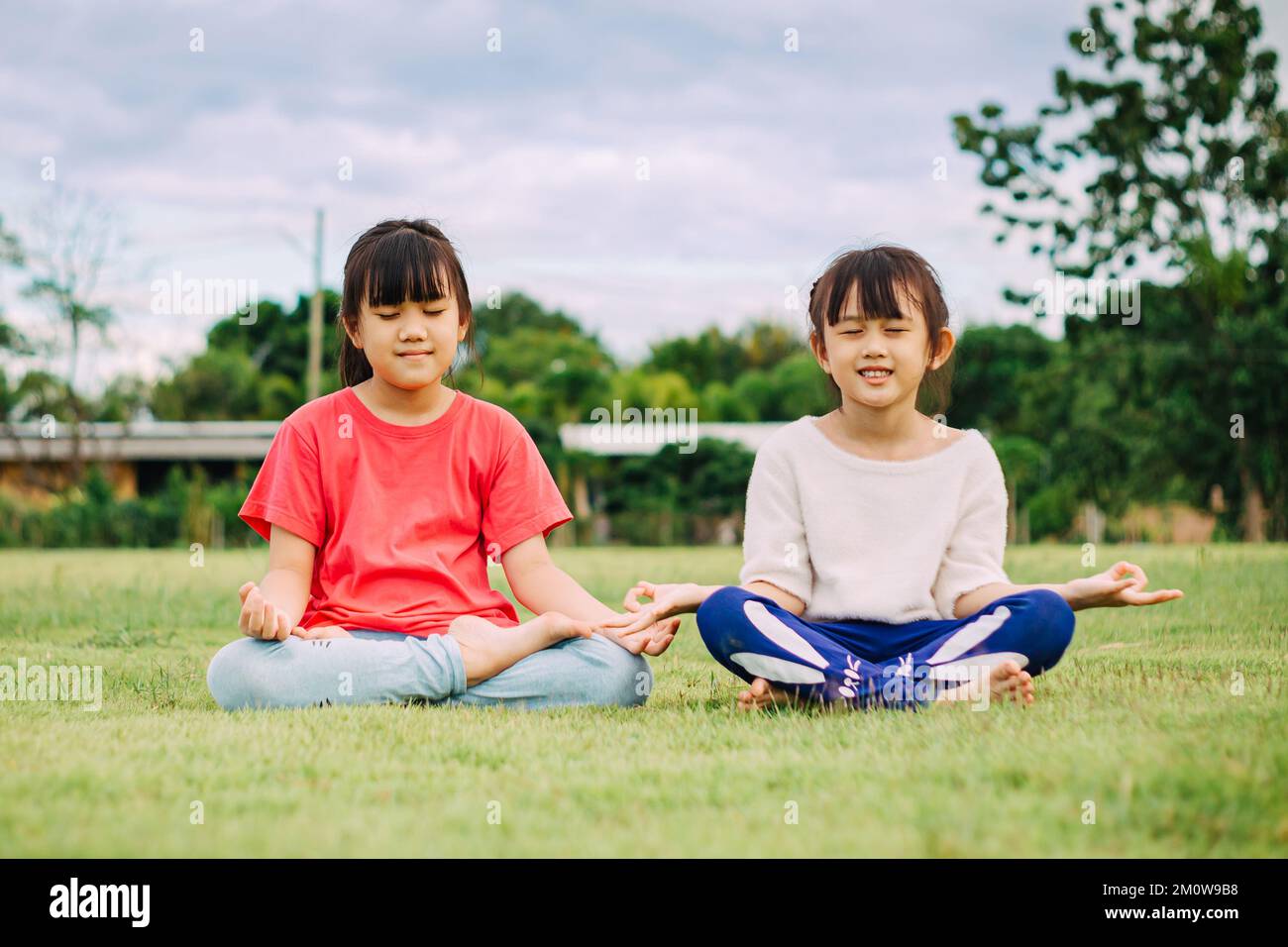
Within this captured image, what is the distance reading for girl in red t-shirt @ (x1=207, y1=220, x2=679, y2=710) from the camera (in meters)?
3.28

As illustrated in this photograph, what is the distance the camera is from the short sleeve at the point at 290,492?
138 inches

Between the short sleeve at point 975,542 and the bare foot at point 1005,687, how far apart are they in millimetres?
395

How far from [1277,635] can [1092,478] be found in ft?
79.3

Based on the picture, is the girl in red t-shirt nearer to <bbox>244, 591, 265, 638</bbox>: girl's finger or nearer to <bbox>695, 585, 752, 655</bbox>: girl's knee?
<bbox>244, 591, 265, 638</bbox>: girl's finger

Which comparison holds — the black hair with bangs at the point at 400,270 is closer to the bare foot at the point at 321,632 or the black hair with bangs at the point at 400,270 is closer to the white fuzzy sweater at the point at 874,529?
the bare foot at the point at 321,632

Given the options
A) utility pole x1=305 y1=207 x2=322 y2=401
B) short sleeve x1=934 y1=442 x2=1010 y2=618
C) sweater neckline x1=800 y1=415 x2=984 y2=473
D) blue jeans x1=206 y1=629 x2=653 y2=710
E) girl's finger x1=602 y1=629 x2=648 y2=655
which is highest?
utility pole x1=305 y1=207 x2=322 y2=401

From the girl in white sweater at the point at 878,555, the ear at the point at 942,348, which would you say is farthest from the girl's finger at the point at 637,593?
the ear at the point at 942,348

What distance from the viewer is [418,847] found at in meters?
1.87

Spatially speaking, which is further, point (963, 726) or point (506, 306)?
point (506, 306)

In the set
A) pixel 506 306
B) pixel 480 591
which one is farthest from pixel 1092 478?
pixel 480 591

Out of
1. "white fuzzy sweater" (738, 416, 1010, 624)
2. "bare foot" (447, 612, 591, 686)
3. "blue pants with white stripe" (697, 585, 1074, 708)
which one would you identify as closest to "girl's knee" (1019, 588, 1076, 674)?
"blue pants with white stripe" (697, 585, 1074, 708)
